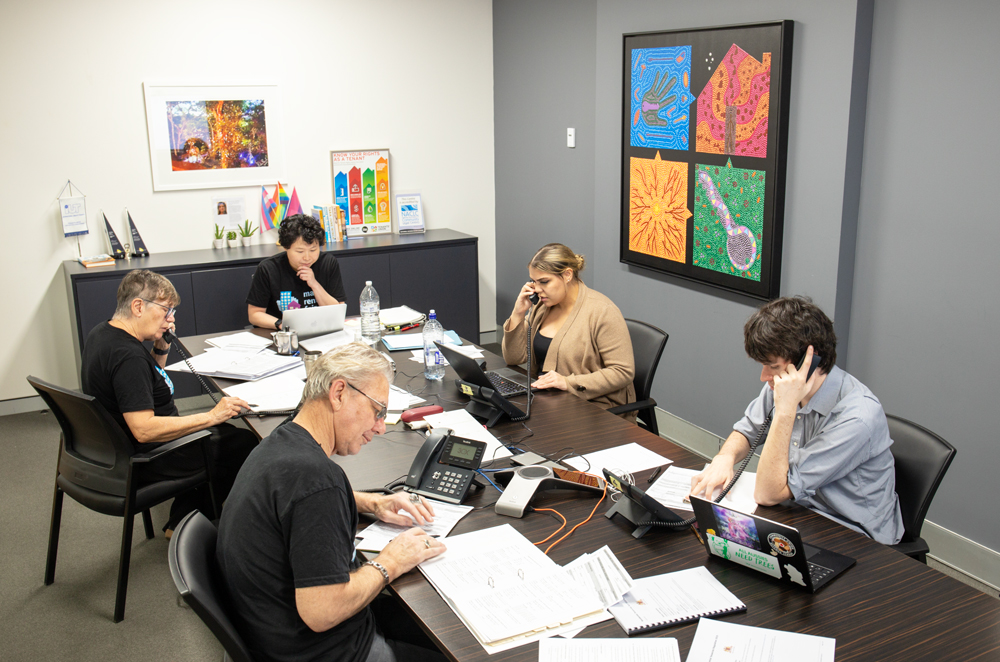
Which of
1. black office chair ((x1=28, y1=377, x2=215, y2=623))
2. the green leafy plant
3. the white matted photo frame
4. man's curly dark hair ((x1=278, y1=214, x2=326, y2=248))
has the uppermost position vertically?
the white matted photo frame

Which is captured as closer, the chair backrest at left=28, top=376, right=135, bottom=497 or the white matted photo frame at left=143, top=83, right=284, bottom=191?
the chair backrest at left=28, top=376, right=135, bottom=497

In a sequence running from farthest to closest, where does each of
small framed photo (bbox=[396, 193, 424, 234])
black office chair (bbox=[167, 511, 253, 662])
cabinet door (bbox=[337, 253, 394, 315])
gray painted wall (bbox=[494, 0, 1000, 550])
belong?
small framed photo (bbox=[396, 193, 424, 234]) → cabinet door (bbox=[337, 253, 394, 315]) → gray painted wall (bbox=[494, 0, 1000, 550]) → black office chair (bbox=[167, 511, 253, 662])

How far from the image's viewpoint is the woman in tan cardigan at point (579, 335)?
327 centimetres

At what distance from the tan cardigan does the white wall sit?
2999 mm

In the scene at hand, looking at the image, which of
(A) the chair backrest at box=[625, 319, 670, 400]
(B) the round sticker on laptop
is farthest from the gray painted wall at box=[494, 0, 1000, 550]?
(B) the round sticker on laptop

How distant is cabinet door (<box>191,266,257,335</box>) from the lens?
5.00 metres

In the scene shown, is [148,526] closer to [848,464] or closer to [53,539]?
[53,539]

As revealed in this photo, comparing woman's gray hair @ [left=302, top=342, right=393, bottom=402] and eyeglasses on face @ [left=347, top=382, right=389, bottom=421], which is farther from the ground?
woman's gray hair @ [left=302, top=342, right=393, bottom=402]

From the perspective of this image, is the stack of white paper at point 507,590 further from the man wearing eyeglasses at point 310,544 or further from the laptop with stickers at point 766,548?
the laptop with stickers at point 766,548

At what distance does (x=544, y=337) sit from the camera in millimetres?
3547

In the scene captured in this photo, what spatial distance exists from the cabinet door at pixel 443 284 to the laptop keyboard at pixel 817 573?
4141 millimetres

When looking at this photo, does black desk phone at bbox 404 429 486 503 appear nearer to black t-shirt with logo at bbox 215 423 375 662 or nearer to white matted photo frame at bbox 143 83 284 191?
black t-shirt with logo at bbox 215 423 375 662

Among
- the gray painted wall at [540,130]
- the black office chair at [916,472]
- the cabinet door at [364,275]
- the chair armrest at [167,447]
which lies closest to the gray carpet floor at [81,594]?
the chair armrest at [167,447]

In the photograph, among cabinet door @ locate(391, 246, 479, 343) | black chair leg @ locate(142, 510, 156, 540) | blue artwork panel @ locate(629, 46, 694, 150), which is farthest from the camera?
cabinet door @ locate(391, 246, 479, 343)
